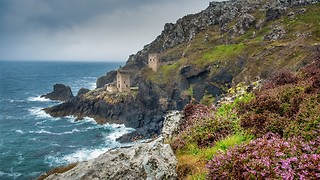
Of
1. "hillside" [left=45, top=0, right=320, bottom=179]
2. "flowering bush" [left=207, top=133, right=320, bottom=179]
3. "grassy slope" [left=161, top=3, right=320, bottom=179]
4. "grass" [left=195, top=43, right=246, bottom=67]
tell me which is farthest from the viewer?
"grass" [left=195, top=43, right=246, bottom=67]

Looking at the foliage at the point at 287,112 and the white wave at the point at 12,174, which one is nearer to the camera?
the foliage at the point at 287,112

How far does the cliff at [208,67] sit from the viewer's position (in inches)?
2432

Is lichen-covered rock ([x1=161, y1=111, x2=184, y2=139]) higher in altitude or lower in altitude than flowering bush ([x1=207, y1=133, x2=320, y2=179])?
lower

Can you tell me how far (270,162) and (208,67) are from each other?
7174 centimetres

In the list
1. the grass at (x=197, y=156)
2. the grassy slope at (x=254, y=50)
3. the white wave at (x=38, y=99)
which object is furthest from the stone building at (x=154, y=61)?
the grass at (x=197, y=156)

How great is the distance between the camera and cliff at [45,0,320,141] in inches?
2432

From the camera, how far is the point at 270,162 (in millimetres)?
6070

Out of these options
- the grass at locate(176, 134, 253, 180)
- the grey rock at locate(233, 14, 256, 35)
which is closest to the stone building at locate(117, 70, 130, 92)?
the grey rock at locate(233, 14, 256, 35)

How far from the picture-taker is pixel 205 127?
11.1 meters

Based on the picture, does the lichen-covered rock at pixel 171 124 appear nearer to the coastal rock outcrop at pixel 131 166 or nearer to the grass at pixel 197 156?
the grass at pixel 197 156

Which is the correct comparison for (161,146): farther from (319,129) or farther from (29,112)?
(29,112)

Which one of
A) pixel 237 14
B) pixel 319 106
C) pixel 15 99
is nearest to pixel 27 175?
pixel 319 106

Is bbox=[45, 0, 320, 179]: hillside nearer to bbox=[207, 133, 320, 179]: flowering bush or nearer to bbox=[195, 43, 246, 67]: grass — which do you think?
bbox=[207, 133, 320, 179]: flowering bush

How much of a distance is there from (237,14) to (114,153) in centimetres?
12493
